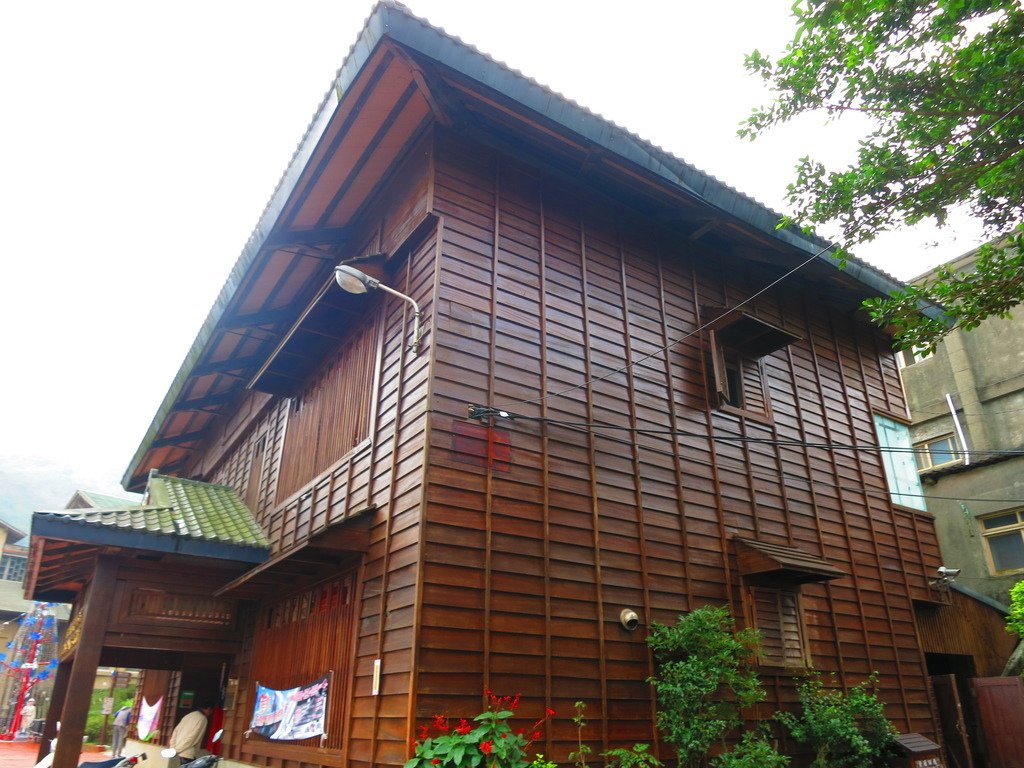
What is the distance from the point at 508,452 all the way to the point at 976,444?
1459 cm

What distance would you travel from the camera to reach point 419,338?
8281mm

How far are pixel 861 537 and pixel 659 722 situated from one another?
527 cm

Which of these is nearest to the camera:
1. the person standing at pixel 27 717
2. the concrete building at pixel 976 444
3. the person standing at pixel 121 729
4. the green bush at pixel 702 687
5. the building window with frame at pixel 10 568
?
the green bush at pixel 702 687

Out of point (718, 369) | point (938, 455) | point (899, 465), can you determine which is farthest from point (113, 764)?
point (938, 455)

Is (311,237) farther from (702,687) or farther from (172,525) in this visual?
(702,687)

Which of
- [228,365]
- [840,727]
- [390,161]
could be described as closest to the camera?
[840,727]

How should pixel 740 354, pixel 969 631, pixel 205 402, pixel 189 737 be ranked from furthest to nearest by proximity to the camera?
pixel 205 402
pixel 189 737
pixel 969 631
pixel 740 354

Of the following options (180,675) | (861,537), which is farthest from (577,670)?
(180,675)

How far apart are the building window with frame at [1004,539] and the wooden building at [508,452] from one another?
4944 mm

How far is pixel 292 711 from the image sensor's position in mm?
9164

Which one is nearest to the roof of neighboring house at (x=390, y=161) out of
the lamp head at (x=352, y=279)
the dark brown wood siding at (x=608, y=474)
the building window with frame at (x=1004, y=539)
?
the dark brown wood siding at (x=608, y=474)

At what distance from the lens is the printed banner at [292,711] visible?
Result: 8492 millimetres

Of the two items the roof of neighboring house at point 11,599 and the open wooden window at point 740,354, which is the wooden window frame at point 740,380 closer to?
the open wooden window at point 740,354

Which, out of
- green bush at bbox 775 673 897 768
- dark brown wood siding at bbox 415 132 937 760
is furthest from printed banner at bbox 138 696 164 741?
green bush at bbox 775 673 897 768
